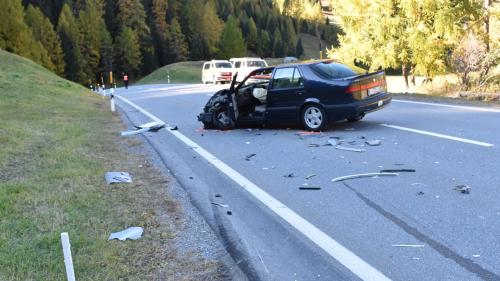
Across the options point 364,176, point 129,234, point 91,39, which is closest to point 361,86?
point 364,176

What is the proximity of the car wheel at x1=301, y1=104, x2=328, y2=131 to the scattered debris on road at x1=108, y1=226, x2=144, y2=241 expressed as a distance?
6327 mm

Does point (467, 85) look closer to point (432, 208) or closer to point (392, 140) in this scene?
point (392, 140)

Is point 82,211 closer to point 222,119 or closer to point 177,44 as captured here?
point 222,119

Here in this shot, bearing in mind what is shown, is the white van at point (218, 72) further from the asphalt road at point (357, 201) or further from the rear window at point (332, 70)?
the asphalt road at point (357, 201)

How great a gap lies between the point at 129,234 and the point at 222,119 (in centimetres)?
758

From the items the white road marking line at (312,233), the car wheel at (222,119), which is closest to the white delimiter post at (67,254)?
the white road marking line at (312,233)

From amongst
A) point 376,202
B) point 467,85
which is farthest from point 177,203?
point 467,85

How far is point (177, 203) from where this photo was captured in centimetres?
574

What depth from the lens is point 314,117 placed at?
1054cm

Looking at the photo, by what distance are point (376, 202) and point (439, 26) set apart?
19.5 meters

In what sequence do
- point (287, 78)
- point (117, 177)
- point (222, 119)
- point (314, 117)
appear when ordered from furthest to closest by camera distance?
point (222, 119) → point (287, 78) → point (314, 117) → point (117, 177)

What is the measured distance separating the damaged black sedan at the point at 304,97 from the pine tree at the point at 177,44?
280 ft

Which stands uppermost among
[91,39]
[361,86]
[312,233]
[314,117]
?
[91,39]

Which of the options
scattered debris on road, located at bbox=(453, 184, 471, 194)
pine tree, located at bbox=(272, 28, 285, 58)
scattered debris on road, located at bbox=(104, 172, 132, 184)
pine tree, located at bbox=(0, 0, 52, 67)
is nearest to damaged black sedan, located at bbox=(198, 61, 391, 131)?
scattered debris on road, located at bbox=(453, 184, 471, 194)
